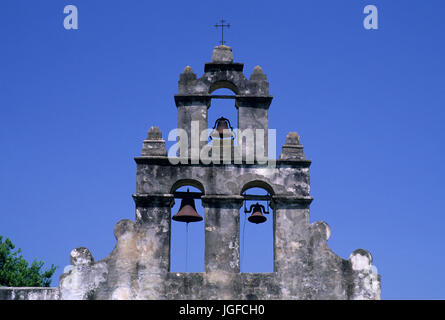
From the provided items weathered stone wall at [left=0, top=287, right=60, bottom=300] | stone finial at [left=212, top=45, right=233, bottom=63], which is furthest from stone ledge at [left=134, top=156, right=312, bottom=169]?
weathered stone wall at [left=0, top=287, right=60, bottom=300]

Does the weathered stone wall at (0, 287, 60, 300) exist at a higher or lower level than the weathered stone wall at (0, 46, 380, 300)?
lower

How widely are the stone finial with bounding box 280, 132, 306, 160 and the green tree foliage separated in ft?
47.9

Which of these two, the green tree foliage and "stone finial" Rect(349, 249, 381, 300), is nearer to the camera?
"stone finial" Rect(349, 249, 381, 300)

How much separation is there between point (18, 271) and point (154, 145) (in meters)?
13.9

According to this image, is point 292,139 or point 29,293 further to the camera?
point 292,139

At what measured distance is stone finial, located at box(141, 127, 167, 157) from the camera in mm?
15320

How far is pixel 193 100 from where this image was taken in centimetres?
1573

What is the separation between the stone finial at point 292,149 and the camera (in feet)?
50.5

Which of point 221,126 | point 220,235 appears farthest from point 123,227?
point 221,126

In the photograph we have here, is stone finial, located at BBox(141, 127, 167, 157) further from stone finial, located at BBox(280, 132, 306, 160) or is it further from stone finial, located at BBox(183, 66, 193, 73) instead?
stone finial, located at BBox(280, 132, 306, 160)

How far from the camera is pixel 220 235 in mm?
14898

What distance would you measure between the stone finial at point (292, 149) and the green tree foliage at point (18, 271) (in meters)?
14.6

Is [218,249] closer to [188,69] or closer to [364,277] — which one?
[364,277]

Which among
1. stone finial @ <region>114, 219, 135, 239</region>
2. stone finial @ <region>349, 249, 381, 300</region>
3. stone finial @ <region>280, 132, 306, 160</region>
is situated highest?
stone finial @ <region>280, 132, 306, 160</region>
